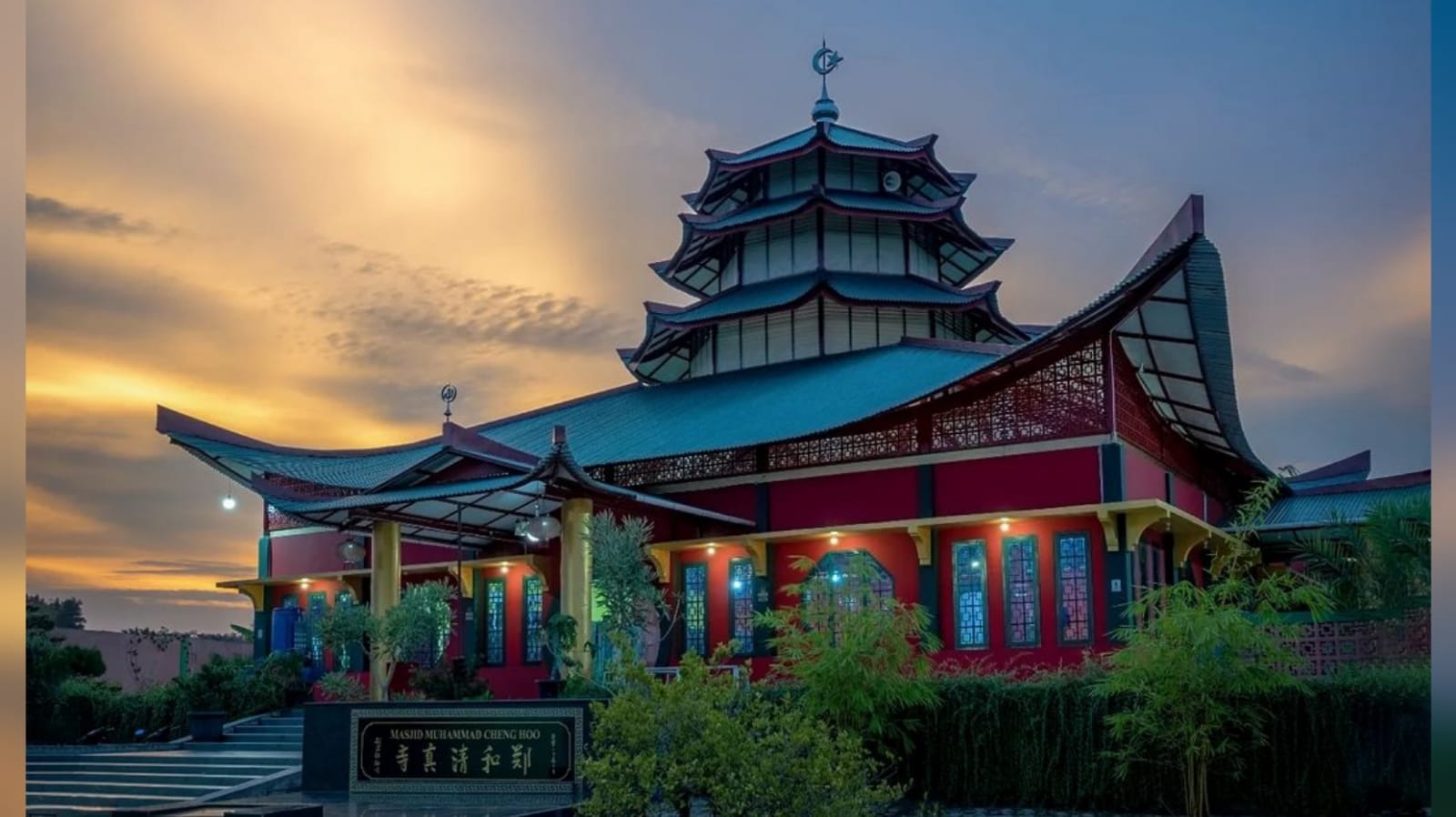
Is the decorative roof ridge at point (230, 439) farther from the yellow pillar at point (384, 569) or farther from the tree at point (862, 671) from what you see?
the tree at point (862, 671)

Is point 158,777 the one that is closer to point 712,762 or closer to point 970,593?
point 970,593

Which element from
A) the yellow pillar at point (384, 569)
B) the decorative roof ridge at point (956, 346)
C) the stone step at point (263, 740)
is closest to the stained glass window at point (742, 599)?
the yellow pillar at point (384, 569)

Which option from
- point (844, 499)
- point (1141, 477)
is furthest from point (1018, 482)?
point (844, 499)

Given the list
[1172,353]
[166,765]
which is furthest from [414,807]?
[1172,353]

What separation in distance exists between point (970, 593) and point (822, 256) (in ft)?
29.2

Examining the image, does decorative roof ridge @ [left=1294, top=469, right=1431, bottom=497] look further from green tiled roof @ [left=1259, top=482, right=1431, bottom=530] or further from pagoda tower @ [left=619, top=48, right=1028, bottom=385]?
pagoda tower @ [left=619, top=48, right=1028, bottom=385]

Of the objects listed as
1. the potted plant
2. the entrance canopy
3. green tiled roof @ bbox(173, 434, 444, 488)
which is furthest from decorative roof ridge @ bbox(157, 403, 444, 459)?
the potted plant

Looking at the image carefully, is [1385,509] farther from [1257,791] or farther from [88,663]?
[88,663]

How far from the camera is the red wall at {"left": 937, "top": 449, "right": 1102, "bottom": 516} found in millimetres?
16438

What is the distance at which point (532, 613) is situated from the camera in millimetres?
20953

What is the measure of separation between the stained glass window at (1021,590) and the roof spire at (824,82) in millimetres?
11701

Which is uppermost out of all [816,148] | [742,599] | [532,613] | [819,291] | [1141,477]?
[816,148]

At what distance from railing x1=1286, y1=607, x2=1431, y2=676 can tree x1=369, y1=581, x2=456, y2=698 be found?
10162 mm

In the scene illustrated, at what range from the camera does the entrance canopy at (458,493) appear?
17.1 meters
